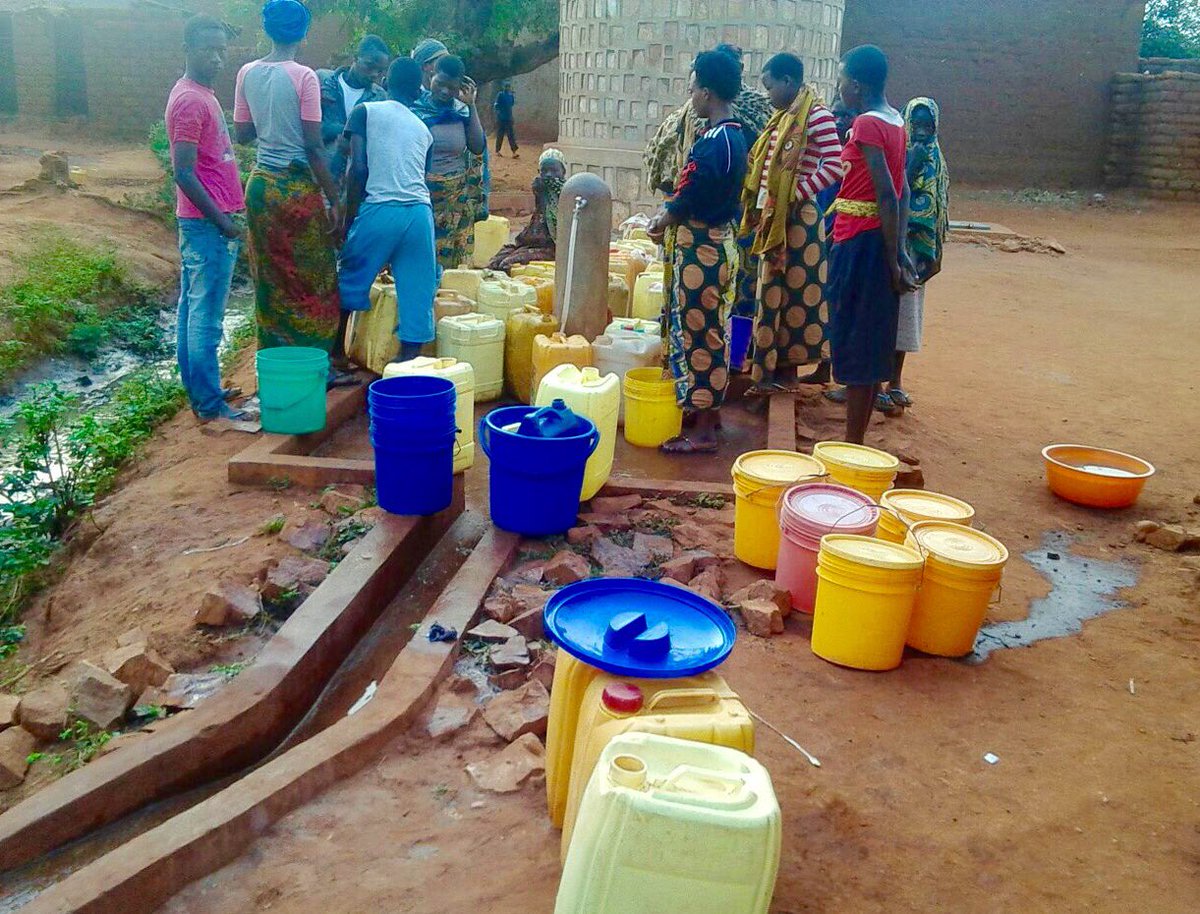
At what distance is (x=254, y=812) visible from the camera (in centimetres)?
247

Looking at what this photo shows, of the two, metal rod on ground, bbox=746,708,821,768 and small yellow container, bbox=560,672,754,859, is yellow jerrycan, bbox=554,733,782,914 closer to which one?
small yellow container, bbox=560,672,754,859

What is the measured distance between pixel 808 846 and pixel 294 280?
4.18 m

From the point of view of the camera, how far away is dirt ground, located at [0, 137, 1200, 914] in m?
2.33

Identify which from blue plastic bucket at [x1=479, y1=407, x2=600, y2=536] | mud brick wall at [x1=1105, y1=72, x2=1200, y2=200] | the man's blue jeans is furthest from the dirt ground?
mud brick wall at [x1=1105, y1=72, x2=1200, y2=200]

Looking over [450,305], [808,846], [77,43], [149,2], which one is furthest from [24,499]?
[149,2]

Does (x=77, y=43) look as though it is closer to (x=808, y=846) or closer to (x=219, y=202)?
(x=219, y=202)

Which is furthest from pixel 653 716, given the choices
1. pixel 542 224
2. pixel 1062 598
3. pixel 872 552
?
pixel 542 224

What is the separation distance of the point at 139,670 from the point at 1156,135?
19059 millimetres

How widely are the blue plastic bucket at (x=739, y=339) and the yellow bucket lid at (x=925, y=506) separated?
2.31 metres

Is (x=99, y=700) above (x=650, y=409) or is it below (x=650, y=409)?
below

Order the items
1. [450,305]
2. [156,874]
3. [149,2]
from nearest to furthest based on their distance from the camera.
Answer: [156,874] < [450,305] < [149,2]

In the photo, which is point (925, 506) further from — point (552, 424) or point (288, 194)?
point (288, 194)

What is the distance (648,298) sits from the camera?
6477 mm

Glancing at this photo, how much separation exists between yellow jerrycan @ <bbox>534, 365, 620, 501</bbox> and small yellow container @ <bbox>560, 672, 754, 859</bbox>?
2.18 m
